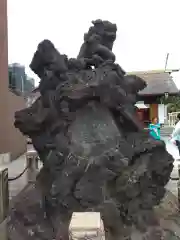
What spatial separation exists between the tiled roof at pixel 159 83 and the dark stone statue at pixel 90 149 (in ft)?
37.9

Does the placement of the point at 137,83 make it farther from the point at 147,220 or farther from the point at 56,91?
the point at 147,220

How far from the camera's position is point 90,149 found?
260 centimetres

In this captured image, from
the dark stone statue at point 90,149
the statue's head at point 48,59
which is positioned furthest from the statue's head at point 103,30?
the statue's head at point 48,59

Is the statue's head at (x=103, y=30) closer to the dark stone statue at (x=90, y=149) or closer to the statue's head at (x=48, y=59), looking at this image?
the dark stone statue at (x=90, y=149)

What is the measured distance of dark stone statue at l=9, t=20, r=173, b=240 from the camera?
7.92 ft

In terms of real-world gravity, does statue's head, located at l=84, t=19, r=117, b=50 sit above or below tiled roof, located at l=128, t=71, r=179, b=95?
below

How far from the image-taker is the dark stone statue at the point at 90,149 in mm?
2414

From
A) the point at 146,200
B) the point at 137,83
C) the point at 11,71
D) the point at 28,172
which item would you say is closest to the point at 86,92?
the point at 137,83

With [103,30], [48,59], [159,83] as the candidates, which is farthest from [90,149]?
[159,83]

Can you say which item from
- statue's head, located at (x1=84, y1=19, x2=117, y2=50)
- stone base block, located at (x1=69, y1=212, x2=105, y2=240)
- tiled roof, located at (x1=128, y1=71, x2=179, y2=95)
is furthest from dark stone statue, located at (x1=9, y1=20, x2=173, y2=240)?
tiled roof, located at (x1=128, y1=71, x2=179, y2=95)

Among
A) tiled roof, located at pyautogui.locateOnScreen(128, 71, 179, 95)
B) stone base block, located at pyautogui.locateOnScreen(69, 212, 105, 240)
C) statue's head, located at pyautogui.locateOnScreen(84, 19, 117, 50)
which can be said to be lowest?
stone base block, located at pyautogui.locateOnScreen(69, 212, 105, 240)

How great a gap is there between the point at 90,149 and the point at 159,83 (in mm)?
13317

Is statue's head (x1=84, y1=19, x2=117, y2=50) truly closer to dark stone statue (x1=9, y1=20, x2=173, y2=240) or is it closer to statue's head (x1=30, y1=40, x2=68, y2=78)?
dark stone statue (x1=9, y1=20, x2=173, y2=240)

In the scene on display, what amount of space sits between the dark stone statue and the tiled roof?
11540 mm
